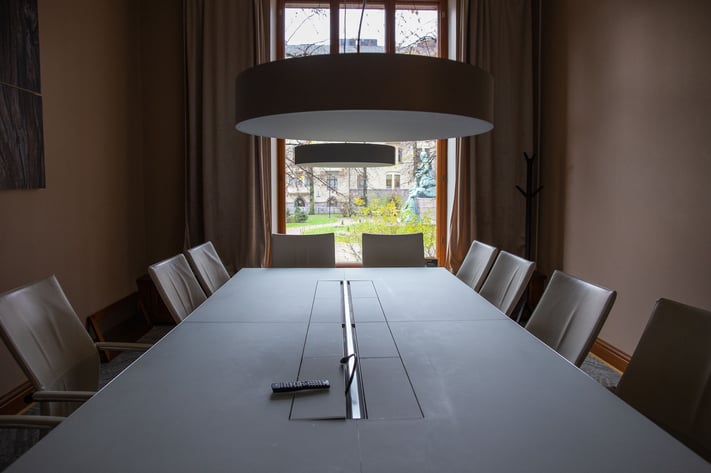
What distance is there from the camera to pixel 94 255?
12.4 feet

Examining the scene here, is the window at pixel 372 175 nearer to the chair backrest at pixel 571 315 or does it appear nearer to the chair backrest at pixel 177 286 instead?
the chair backrest at pixel 177 286

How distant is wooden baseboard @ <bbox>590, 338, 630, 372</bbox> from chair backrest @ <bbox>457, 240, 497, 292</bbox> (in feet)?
3.34

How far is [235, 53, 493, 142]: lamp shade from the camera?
1.23 m

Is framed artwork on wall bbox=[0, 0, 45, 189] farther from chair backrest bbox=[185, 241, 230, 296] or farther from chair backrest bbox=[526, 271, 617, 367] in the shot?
chair backrest bbox=[526, 271, 617, 367]

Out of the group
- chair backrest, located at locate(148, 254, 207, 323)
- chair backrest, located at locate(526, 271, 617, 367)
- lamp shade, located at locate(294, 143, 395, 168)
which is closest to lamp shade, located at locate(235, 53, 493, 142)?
chair backrest, located at locate(526, 271, 617, 367)

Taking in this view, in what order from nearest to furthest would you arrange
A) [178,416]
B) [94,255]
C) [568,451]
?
1. [568,451]
2. [178,416]
3. [94,255]

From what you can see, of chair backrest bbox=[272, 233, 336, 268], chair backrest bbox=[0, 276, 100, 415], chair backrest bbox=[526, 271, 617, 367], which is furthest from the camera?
chair backrest bbox=[272, 233, 336, 268]

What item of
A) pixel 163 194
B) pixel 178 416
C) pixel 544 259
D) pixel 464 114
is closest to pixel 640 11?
pixel 544 259

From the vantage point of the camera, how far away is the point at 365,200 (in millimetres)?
4980

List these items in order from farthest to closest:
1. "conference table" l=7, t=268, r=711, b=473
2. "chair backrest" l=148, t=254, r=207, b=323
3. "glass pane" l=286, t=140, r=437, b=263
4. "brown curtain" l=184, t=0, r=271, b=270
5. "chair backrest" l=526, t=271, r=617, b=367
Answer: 1. "glass pane" l=286, t=140, r=437, b=263
2. "brown curtain" l=184, t=0, r=271, b=270
3. "chair backrest" l=148, t=254, r=207, b=323
4. "chair backrest" l=526, t=271, r=617, b=367
5. "conference table" l=7, t=268, r=711, b=473

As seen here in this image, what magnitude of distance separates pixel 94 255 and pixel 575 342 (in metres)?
3.38

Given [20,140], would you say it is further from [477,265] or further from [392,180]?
[392,180]

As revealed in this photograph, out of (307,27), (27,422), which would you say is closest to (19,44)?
(27,422)

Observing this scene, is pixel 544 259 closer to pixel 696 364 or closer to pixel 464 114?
pixel 696 364
